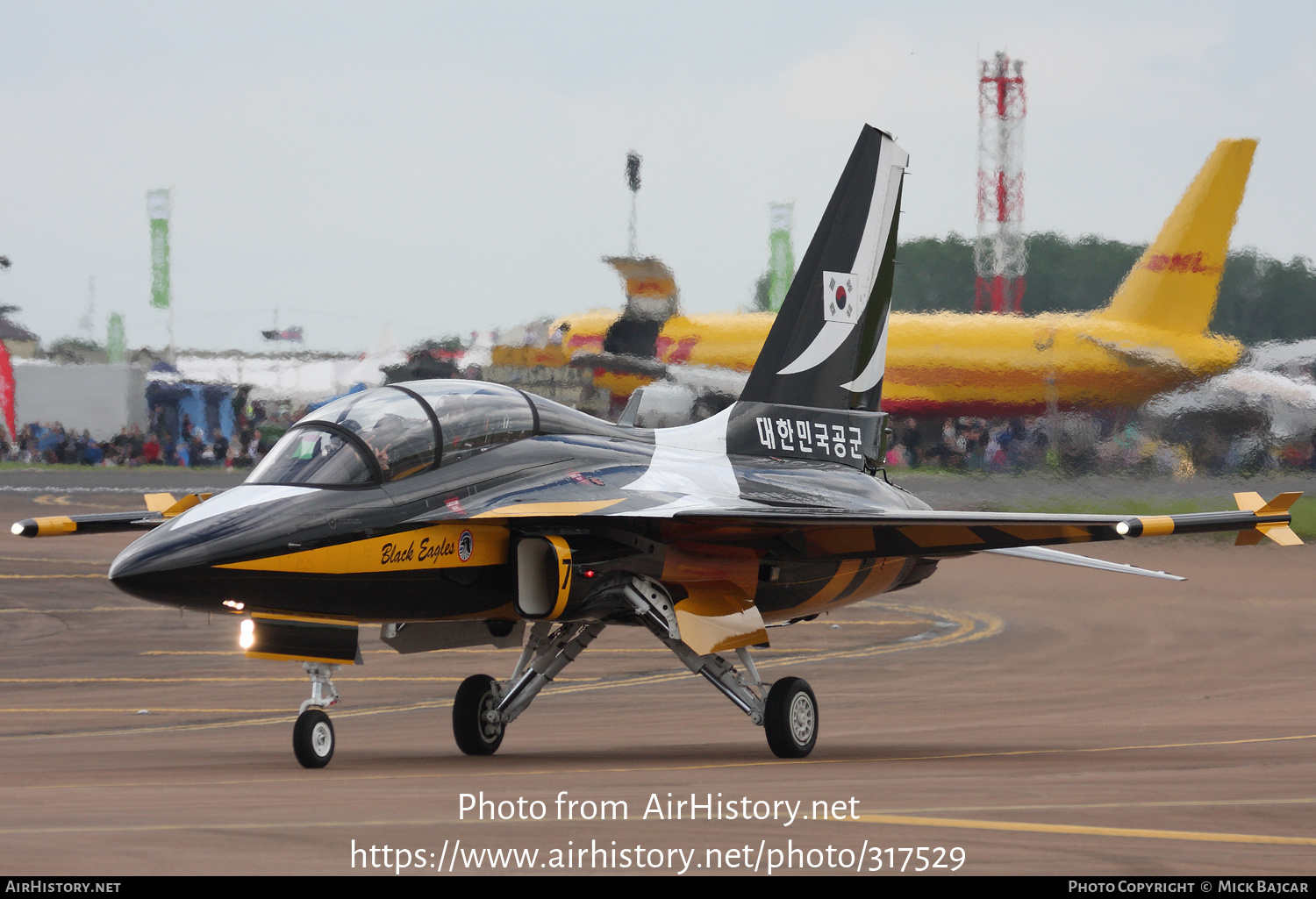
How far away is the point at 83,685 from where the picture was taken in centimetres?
1850

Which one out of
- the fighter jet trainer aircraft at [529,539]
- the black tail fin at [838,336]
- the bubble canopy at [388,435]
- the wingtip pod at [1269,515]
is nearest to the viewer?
the fighter jet trainer aircraft at [529,539]

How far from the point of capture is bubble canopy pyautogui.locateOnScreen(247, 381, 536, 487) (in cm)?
1130

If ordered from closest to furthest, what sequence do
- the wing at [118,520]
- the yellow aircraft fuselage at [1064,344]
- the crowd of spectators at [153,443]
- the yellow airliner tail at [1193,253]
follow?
1. the wing at [118,520]
2. the yellow aircraft fuselage at [1064,344]
3. the yellow airliner tail at [1193,253]
4. the crowd of spectators at [153,443]

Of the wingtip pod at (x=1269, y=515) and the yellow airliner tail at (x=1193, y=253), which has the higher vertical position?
the yellow airliner tail at (x=1193, y=253)

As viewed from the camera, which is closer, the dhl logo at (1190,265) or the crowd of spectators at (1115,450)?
the crowd of spectators at (1115,450)

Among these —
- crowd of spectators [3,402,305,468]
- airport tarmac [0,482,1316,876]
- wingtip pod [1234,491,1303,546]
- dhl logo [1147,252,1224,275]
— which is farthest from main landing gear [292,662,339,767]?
crowd of spectators [3,402,305,468]

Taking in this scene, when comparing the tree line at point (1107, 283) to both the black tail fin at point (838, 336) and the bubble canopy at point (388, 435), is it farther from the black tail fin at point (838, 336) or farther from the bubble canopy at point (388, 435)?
the bubble canopy at point (388, 435)

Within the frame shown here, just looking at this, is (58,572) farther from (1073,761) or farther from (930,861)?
(930,861)

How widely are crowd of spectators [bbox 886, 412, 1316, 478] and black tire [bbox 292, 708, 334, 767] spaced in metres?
22.2

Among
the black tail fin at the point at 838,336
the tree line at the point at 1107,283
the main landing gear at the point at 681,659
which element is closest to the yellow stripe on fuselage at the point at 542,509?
the main landing gear at the point at 681,659

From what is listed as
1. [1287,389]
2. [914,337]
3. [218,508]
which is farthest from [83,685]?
[914,337]

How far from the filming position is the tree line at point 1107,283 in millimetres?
37062

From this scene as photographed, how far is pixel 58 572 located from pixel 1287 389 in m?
25.5

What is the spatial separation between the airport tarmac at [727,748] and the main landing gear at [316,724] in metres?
0.20
